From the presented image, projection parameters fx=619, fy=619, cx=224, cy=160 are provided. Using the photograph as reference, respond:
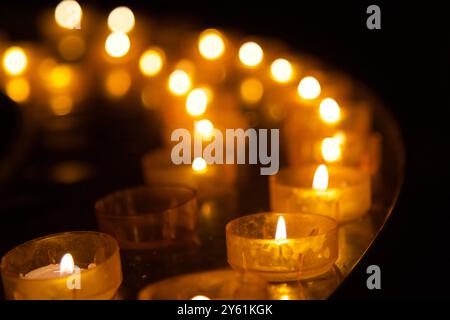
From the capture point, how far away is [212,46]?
2.23 metres

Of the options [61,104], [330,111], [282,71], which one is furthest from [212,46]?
[330,111]

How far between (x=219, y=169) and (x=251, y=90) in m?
0.76

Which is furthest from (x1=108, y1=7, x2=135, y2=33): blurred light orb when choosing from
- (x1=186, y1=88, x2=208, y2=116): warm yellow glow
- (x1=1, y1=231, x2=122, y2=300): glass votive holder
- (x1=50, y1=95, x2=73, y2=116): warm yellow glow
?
(x1=1, y1=231, x2=122, y2=300): glass votive holder

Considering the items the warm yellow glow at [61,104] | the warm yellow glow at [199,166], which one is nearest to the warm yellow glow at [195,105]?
the warm yellow glow at [199,166]

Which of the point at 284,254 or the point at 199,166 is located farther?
the point at 199,166

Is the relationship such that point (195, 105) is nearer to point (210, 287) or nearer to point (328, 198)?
point (328, 198)

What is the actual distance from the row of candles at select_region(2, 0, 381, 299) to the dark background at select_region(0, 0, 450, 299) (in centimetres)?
9

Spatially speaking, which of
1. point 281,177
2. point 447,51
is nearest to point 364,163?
point 281,177

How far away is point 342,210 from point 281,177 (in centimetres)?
15

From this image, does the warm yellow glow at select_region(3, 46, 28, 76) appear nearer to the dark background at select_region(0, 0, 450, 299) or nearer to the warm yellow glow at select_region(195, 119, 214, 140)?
the dark background at select_region(0, 0, 450, 299)

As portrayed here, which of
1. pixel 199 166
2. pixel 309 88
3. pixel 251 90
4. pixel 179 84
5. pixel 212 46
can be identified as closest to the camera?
pixel 199 166

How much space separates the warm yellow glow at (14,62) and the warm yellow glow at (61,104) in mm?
298
